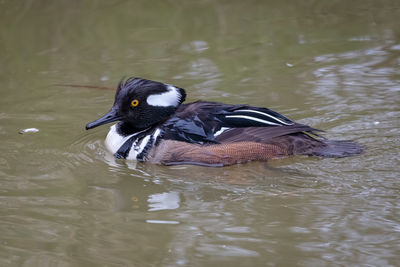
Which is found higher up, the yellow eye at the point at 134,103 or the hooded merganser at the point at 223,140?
the yellow eye at the point at 134,103

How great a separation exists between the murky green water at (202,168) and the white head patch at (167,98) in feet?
2.50

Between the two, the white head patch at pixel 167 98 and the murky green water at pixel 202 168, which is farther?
the white head patch at pixel 167 98

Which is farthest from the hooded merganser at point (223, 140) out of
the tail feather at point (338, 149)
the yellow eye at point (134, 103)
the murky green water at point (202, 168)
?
the yellow eye at point (134, 103)

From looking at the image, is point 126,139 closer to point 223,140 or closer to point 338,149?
point 223,140

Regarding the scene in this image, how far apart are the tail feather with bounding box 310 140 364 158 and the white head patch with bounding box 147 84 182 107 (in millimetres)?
1584

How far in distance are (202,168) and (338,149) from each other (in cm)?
138

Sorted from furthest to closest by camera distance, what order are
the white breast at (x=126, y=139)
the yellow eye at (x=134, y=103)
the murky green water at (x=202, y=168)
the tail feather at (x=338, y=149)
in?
the yellow eye at (x=134, y=103) < the white breast at (x=126, y=139) < the tail feather at (x=338, y=149) < the murky green water at (x=202, y=168)

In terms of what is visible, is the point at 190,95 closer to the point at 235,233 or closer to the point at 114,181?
the point at 114,181

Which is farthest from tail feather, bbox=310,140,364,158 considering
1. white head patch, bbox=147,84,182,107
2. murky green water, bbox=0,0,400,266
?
white head patch, bbox=147,84,182,107

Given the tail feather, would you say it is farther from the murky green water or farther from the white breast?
the white breast

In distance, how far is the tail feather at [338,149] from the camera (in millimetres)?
6359

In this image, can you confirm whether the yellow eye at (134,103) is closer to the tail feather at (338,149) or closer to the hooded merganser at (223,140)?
the hooded merganser at (223,140)

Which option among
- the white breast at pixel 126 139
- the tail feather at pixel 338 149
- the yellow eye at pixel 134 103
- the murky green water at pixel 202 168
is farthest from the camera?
the yellow eye at pixel 134 103

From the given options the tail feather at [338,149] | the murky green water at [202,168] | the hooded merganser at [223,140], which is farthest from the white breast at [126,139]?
the tail feather at [338,149]
